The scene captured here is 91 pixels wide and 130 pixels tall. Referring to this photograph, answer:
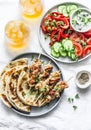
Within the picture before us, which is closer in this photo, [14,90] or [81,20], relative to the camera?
[14,90]

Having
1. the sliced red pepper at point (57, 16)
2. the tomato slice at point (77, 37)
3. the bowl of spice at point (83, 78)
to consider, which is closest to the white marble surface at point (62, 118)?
the bowl of spice at point (83, 78)

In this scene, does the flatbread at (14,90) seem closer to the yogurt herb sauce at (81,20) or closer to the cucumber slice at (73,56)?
the cucumber slice at (73,56)

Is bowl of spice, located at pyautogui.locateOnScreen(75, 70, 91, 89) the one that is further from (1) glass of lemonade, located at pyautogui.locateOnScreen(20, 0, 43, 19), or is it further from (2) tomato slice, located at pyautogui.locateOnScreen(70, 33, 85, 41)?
(1) glass of lemonade, located at pyautogui.locateOnScreen(20, 0, 43, 19)

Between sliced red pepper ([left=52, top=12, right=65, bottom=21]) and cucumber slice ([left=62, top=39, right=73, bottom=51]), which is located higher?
sliced red pepper ([left=52, top=12, right=65, bottom=21])

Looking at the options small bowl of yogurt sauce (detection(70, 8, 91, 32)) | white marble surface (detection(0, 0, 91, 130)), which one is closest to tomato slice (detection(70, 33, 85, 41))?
small bowl of yogurt sauce (detection(70, 8, 91, 32))

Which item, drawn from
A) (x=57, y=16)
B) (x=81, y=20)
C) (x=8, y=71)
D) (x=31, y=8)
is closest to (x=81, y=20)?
(x=81, y=20)

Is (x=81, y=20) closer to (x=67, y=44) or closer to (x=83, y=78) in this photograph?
(x=67, y=44)
